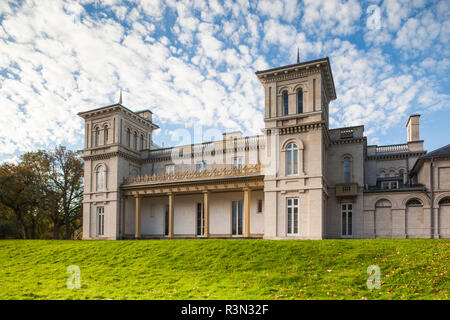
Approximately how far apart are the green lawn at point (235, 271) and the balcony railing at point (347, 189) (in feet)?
32.1

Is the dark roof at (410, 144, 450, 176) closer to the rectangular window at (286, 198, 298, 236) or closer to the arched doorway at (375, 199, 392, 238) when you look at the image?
the arched doorway at (375, 199, 392, 238)

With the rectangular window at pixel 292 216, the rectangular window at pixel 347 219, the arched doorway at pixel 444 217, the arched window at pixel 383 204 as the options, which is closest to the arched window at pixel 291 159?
the rectangular window at pixel 292 216

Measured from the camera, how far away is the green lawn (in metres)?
11.4

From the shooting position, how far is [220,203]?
103ft

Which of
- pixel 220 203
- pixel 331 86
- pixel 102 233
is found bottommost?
pixel 102 233

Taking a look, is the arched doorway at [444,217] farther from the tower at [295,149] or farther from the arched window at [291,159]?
the arched window at [291,159]

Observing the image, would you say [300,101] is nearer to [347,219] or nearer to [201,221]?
[347,219]

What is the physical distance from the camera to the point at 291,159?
84.4 ft

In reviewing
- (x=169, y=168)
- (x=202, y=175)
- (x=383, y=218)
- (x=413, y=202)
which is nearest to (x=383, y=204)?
(x=383, y=218)

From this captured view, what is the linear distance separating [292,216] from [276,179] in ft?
9.36

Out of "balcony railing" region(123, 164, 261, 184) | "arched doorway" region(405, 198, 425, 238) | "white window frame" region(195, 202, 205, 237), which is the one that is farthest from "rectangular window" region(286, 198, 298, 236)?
"white window frame" region(195, 202, 205, 237)

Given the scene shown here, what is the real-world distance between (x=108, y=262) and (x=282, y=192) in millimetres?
12747
